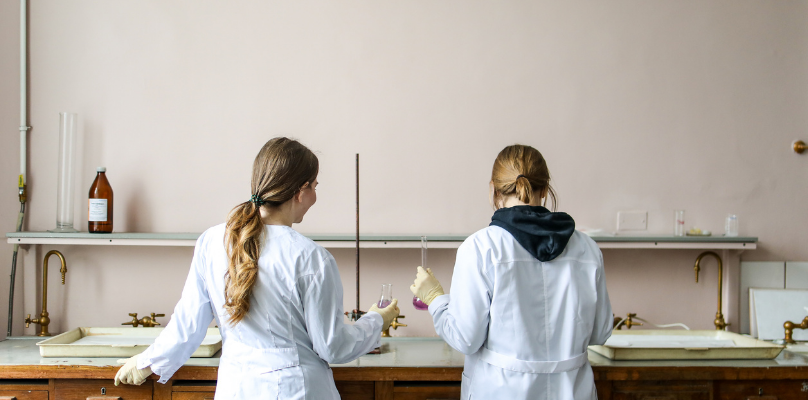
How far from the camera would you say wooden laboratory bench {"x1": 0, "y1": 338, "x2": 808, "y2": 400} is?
152 cm

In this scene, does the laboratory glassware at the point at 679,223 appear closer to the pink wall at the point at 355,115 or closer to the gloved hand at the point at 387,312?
the pink wall at the point at 355,115

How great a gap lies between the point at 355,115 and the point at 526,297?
1086mm

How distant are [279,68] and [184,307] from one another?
1.07m

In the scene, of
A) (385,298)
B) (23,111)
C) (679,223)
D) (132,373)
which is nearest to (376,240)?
(385,298)

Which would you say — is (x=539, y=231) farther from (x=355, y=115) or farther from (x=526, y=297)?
(x=355, y=115)

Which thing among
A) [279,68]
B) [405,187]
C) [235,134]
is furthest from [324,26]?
[405,187]

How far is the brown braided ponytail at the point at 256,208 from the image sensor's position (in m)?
1.12

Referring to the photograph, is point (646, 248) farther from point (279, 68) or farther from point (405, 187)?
point (279, 68)

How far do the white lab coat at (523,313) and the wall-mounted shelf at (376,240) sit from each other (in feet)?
2.00

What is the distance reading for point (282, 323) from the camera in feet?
3.83

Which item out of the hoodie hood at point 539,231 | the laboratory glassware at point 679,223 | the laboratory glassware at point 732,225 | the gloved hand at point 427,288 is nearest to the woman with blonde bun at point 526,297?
the hoodie hood at point 539,231

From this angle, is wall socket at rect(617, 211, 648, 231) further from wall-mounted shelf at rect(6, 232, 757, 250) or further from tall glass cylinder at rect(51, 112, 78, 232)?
tall glass cylinder at rect(51, 112, 78, 232)

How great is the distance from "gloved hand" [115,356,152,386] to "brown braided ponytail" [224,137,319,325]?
458 millimetres

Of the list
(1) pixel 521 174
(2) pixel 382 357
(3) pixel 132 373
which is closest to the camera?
(1) pixel 521 174
